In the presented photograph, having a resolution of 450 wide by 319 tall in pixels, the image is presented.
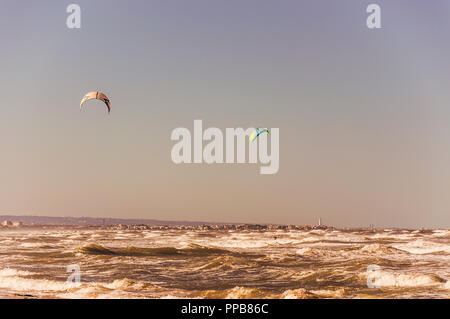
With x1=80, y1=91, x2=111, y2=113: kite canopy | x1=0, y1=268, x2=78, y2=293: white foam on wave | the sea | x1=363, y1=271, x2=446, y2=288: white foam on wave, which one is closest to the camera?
the sea

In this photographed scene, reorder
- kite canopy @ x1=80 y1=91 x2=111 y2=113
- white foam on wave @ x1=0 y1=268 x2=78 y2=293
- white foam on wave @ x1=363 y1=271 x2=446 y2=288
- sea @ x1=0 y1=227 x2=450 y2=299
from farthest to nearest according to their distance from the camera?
kite canopy @ x1=80 y1=91 x2=111 y2=113
white foam on wave @ x1=363 y1=271 x2=446 y2=288
white foam on wave @ x1=0 y1=268 x2=78 y2=293
sea @ x1=0 y1=227 x2=450 y2=299

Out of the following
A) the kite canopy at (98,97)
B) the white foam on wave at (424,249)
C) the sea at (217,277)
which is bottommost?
the white foam on wave at (424,249)

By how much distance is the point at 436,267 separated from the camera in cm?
2180

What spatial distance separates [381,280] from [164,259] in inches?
510

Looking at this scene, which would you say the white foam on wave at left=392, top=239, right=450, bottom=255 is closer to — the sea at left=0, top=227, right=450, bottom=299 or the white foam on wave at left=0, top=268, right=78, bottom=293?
the sea at left=0, top=227, right=450, bottom=299

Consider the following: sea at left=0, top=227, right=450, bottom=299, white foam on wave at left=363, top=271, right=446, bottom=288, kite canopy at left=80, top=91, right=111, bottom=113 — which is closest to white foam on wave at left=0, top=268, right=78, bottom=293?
sea at left=0, top=227, right=450, bottom=299

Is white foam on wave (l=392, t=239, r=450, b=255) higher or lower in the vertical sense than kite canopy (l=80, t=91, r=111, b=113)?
lower

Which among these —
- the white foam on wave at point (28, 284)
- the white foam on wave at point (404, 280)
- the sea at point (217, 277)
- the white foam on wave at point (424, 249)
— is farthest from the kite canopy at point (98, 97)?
the white foam on wave at point (424, 249)

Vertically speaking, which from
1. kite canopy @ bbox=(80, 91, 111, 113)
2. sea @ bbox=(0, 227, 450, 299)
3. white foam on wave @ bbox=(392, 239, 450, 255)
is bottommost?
white foam on wave @ bbox=(392, 239, 450, 255)

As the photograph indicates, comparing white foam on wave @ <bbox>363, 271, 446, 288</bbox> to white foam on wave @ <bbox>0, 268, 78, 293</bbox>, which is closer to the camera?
white foam on wave @ <bbox>0, 268, 78, 293</bbox>

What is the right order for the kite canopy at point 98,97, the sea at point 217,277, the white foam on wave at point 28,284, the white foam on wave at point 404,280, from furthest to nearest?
1. the kite canopy at point 98,97
2. the white foam on wave at point 404,280
3. the white foam on wave at point 28,284
4. the sea at point 217,277

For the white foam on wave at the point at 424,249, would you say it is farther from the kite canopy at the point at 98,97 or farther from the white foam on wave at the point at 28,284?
the white foam on wave at the point at 28,284

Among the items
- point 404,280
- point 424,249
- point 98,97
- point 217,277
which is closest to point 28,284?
point 217,277

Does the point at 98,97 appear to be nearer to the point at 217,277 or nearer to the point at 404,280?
the point at 217,277
